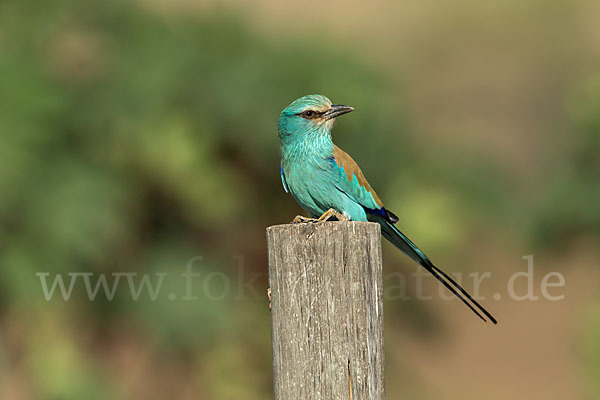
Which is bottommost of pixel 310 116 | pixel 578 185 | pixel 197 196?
pixel 310 116

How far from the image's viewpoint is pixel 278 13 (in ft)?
68.5

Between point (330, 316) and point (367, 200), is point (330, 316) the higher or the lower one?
the lower one

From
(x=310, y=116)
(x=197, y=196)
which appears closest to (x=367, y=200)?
(x=310, y=116)

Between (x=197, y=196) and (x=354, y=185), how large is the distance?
5148mm

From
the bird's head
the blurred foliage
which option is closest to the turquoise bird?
the bird's head

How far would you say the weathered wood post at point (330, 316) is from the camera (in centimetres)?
304

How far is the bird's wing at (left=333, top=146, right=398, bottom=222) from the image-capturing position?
4512 mm

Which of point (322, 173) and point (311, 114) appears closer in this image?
point (322, 173)

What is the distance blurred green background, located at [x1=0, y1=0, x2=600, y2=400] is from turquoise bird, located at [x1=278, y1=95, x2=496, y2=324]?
454cm

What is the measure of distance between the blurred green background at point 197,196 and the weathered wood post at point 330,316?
5936 millimetres

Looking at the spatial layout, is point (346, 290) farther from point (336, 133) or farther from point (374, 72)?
point (374, 72)

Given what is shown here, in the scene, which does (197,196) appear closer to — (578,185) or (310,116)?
(578,185)

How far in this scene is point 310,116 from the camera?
182 inches

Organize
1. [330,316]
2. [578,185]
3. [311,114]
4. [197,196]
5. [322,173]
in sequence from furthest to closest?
[578,185], [197,196], [311,114], [322,173], [330,316]
